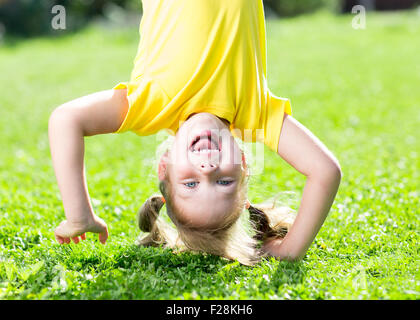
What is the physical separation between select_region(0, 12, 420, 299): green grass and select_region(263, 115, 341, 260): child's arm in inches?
5.6

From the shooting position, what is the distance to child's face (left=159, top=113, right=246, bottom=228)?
10.3ft

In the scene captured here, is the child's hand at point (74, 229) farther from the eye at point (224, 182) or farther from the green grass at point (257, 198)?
the eye at point (224, 182)

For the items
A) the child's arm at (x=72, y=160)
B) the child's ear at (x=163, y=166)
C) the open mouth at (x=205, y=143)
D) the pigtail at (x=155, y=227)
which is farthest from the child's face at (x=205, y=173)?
the child's arm at (x=72, y=160)

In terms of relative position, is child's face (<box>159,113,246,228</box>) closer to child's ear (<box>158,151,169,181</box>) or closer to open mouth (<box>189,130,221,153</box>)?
open mouth (<box>189,130,221,153</box>)

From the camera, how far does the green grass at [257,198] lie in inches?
120

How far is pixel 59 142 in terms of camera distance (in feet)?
10.5

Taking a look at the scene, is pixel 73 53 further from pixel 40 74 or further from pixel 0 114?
pixel 0 114

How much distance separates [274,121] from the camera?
3.47 m

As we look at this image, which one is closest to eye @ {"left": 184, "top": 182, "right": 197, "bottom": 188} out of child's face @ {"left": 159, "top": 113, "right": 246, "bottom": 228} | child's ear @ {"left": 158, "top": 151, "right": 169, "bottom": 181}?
child's face @ {"left": 159, "top": 113, "right": 246, "bottom": 228}

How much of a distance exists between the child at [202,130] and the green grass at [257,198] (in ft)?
0.67

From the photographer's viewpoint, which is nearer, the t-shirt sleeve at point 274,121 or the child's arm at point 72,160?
the child's arm at point 72,160

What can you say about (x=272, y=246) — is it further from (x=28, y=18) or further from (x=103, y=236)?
(x=28, y=18)

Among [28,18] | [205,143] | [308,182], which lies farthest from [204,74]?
[28,18]
